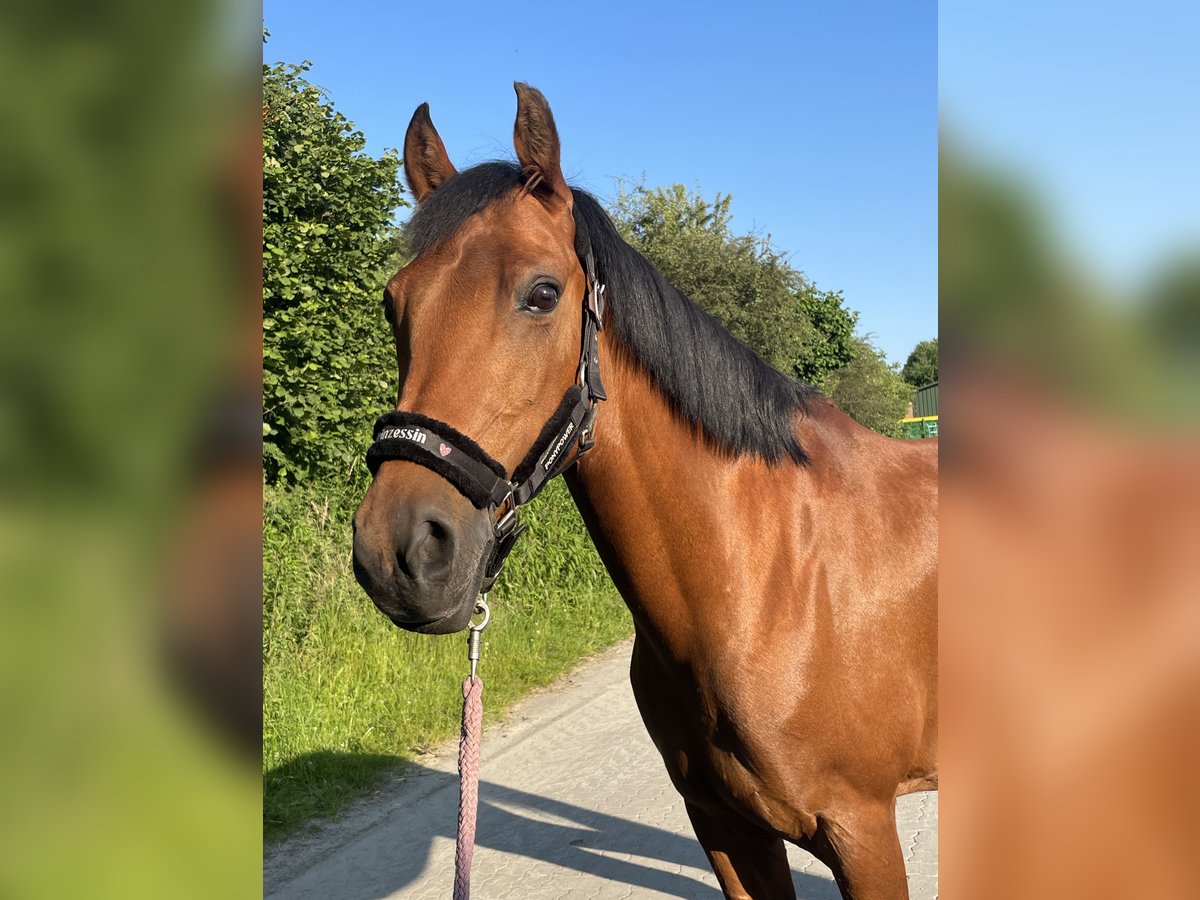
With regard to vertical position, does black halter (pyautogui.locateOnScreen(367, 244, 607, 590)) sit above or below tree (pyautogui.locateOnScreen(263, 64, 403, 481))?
below

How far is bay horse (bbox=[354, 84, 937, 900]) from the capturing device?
1811 mm

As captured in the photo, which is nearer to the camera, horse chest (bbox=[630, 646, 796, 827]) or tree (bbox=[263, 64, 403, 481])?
horse chest (bbox=[630, 646, 796, 827])

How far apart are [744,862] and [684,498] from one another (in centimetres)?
→ 120

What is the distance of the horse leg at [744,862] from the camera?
255cm

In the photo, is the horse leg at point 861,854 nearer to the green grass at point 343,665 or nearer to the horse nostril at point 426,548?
the horse nostril at point 426,548

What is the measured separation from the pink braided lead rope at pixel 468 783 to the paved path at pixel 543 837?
7.67 ft

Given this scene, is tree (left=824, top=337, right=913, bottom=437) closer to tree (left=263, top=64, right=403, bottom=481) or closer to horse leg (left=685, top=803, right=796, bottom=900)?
tree (left=263, top=64, right=403, bottom=481)

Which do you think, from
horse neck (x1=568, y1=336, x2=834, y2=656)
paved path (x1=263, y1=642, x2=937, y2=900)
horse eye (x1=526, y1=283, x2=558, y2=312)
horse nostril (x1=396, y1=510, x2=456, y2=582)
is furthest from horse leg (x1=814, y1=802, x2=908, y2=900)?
paved path (x1=263, y1=642, x2=937, y2=900)

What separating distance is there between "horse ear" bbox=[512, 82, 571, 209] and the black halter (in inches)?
7.7

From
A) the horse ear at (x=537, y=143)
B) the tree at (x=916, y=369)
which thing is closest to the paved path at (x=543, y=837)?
the horse ear at (x=537, y=143)
